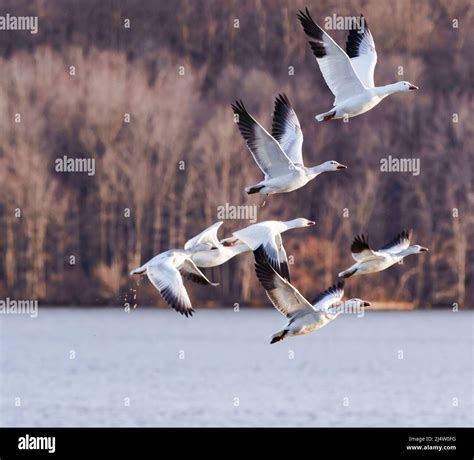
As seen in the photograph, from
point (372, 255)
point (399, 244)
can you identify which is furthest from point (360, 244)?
point (399, 244)

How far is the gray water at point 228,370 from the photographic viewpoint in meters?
29.2

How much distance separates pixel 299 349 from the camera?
41562mm

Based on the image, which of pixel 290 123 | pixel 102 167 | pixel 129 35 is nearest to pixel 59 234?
pixel 102 167

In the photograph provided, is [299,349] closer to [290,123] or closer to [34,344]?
[34,344]

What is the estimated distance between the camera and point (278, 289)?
52.2 ft

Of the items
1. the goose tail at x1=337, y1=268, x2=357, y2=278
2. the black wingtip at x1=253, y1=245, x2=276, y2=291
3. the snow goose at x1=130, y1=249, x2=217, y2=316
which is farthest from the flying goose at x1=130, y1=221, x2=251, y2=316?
the goose tail at x1=337, y1=268, x2=357, y2=278

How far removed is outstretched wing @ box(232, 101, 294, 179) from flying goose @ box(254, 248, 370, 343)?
3.09ft

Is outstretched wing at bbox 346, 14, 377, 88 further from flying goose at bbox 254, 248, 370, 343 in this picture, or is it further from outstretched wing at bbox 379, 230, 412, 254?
flying goose at bbox 254, 248, 370, 343

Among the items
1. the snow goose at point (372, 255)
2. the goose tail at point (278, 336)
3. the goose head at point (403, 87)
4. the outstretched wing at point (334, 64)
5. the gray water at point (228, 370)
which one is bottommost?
the gray water at point (228, 370)

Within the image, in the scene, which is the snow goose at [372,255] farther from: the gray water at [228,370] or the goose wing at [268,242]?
the gray water at [228,370]

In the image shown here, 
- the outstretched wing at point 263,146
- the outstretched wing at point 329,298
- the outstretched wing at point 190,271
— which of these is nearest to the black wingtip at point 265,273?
the outstretched wing at point 329,298

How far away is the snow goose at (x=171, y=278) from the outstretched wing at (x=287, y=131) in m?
1.48

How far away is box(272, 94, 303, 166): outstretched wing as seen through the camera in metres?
17.6

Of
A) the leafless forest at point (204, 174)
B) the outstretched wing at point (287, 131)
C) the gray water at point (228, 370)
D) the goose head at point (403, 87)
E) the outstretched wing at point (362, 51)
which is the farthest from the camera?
the leafless forest at point (204, 174)
